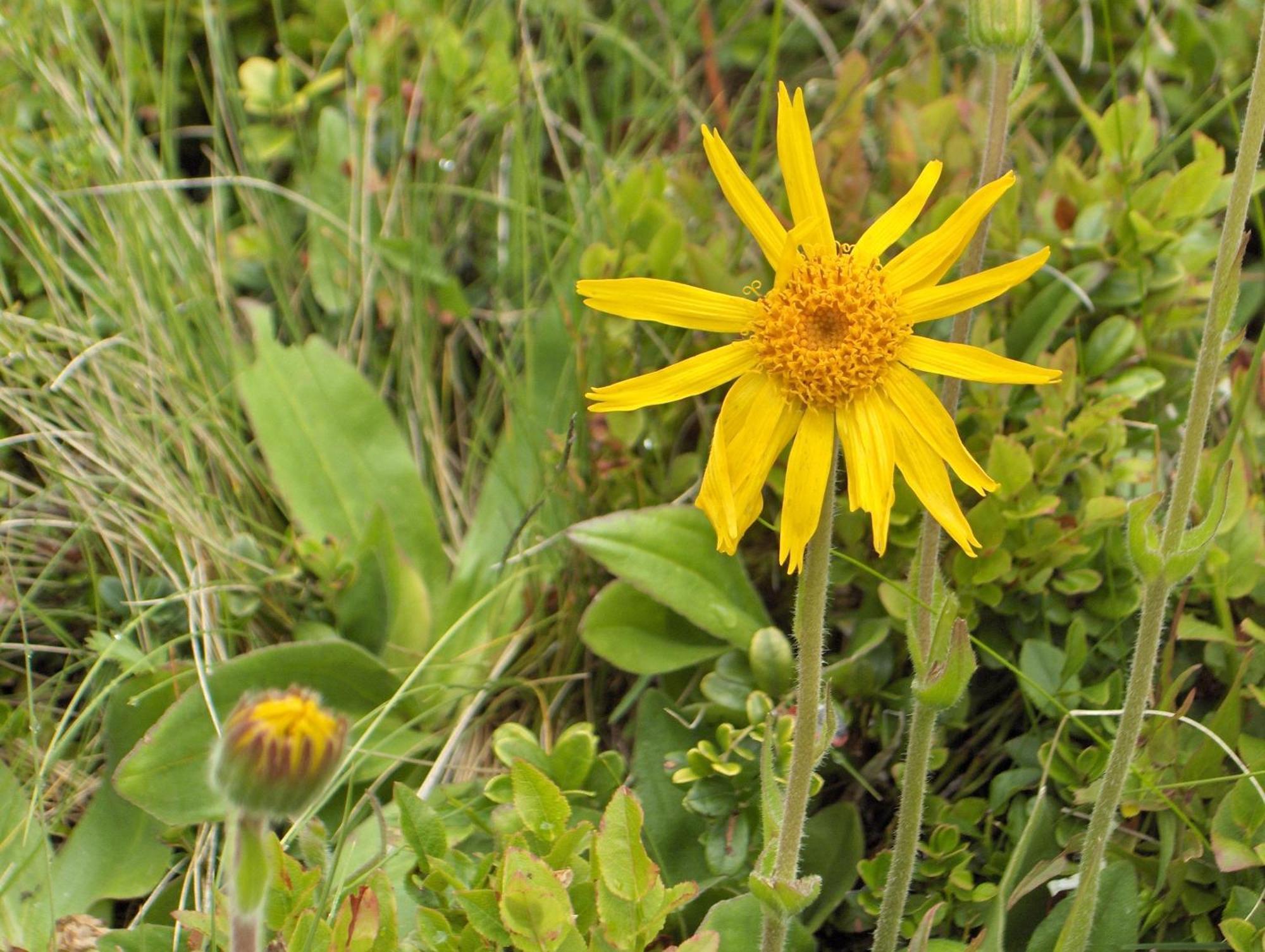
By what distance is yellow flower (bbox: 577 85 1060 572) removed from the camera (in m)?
1.44

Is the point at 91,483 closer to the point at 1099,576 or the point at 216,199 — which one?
the point at 216,199

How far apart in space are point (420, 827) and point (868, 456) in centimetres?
79

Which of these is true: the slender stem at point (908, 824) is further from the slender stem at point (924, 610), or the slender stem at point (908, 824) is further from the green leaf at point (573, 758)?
the green leaf at point (573, 758)

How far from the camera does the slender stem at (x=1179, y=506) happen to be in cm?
139

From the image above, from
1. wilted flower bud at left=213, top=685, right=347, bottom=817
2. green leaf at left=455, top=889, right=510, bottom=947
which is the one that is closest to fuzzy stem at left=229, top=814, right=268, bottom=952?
wilted flower bud at left=213, top=685, right=347, bottom=817

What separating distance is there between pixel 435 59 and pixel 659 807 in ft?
6.15

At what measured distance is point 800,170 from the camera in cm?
150

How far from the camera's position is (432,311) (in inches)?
110

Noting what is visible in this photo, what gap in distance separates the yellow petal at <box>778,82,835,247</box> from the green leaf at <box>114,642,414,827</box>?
1.04m

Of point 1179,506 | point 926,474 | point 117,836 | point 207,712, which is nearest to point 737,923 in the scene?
point 926,474

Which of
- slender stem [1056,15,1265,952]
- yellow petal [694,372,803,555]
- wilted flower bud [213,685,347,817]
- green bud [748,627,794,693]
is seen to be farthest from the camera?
green bud [748,627,794,693]

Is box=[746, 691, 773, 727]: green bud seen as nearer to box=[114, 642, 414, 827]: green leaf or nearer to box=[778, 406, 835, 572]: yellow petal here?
box=[778, 406, 835, 572]: yellow petal

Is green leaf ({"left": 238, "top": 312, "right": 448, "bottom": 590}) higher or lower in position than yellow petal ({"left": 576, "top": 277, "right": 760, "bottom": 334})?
lower

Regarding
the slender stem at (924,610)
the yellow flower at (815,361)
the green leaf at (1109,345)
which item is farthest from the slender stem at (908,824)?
the green leaf at (1109,345)
